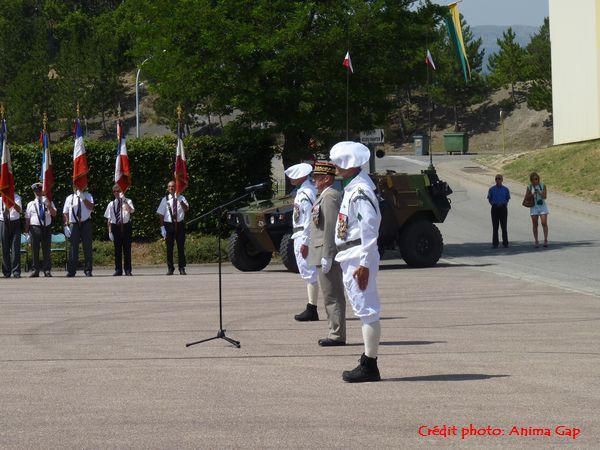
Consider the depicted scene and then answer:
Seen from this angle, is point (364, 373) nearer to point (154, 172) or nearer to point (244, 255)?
point (244, 255)

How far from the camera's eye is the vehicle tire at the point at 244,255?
80.7 feet

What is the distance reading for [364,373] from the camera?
30.5ft

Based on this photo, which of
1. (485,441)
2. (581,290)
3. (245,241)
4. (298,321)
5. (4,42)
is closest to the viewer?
(485,441)

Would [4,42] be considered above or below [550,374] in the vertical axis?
above

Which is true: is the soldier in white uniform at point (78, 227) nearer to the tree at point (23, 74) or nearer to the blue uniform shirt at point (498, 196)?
the blue uniform shirt at point (498, 196)

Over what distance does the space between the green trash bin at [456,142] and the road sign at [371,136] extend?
146 ft

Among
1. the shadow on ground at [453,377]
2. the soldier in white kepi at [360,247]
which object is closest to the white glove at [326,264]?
the soldier in white kepi at [360,247]

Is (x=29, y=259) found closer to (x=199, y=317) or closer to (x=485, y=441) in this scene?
(x=199, y=317)

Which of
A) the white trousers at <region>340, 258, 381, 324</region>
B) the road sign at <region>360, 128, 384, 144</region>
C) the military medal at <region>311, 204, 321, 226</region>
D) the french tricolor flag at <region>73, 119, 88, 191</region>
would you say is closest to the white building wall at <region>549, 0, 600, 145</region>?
the road sign at <region>360, 128, 384, 144</region>

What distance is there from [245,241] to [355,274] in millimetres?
15491

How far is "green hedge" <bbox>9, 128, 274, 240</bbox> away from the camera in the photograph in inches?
1174

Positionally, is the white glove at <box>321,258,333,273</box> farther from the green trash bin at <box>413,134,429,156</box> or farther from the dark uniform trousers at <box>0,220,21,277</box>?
the green trash bin at <box>413,134,429,156</box>

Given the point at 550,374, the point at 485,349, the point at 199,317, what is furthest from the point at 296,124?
the point at 550,374

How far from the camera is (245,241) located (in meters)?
24.7
